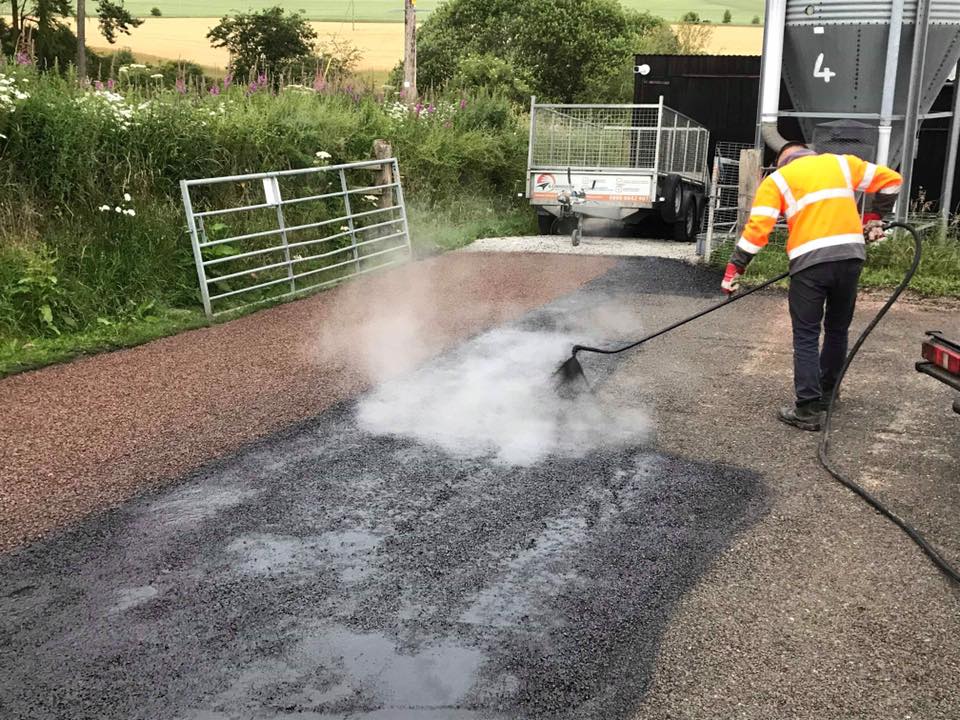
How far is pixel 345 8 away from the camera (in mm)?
64188

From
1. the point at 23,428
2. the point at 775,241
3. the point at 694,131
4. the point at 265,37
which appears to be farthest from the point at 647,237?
the point at 265,37

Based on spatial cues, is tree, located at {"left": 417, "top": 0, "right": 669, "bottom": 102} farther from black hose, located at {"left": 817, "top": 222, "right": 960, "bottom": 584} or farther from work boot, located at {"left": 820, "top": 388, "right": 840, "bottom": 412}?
black hose, located at {"left": 817, "top": 222, "right": 960, "bottom": 584}

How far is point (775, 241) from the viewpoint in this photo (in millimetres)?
13719

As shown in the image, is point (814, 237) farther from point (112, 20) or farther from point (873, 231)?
point (112, 20)

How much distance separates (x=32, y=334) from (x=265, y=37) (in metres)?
51.7

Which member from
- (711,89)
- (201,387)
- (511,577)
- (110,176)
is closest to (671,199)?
(711,89)

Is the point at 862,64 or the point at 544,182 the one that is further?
the point at 544,182

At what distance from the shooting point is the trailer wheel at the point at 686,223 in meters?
15.9

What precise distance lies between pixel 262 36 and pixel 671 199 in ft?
152

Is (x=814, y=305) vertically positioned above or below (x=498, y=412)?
above

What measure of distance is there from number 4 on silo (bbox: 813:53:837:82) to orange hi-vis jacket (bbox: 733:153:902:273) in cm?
781

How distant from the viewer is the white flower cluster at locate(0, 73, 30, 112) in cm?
898

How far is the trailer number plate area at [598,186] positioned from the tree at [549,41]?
28.1 m

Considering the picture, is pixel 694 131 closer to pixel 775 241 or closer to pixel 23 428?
pixel 775 241
